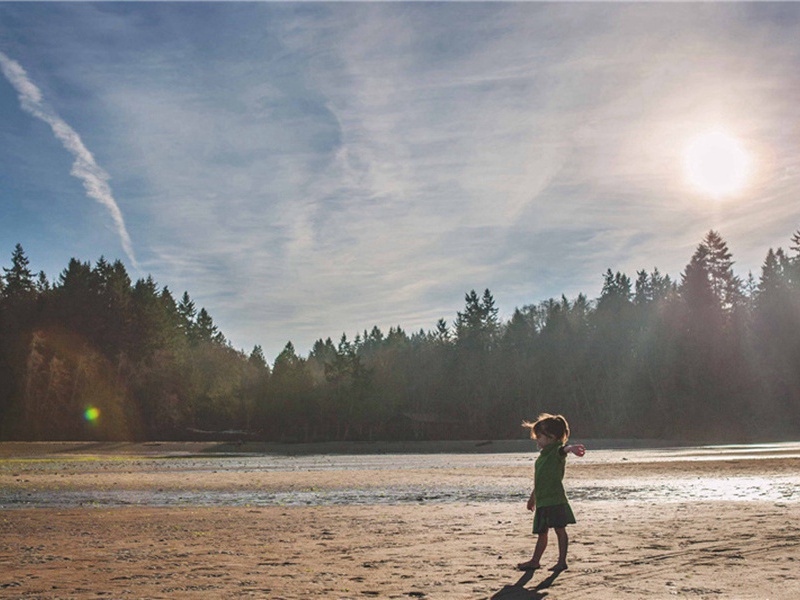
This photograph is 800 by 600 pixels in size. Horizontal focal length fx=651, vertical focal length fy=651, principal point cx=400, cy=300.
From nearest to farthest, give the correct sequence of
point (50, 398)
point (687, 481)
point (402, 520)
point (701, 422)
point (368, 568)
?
point (368, 568) < point (402, 520) < point (687, 481) < point (50, 398) < point (701, 422)

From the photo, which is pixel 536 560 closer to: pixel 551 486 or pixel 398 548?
pixel 551 486

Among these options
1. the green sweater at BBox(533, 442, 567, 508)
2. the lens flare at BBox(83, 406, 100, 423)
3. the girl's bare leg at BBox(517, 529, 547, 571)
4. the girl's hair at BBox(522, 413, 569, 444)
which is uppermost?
the lens flare at BBox(83, 406, 100, 423)

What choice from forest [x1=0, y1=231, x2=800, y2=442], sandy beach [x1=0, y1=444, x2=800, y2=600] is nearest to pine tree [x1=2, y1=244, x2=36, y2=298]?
forest [x1=0, y1=231, x2=800, y2=442]

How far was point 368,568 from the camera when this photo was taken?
7.70 meters

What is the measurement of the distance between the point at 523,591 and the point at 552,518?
1691 mm

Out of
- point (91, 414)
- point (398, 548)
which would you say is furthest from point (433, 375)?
point (398, 548)

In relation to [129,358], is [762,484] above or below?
below

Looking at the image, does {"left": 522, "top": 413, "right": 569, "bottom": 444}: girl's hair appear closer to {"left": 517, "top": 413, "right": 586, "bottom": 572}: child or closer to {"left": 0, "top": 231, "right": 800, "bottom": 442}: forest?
{"left": 517, "top": 413, "right": 586, "bottom": 572}: child

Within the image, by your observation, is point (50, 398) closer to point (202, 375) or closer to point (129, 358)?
point (129, 358)

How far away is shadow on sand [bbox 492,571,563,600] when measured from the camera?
615cm

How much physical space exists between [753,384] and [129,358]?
80.2 m

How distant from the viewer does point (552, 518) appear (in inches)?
311

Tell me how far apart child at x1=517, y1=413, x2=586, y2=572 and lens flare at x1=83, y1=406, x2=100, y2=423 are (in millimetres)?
73929

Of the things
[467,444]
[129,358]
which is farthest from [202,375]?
[467,444]
